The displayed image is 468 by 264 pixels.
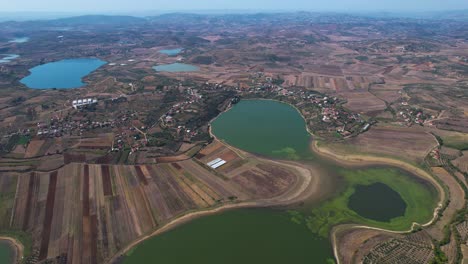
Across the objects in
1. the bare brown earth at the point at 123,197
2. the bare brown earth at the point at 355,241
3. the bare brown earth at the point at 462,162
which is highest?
the bare brown earth at the point at 462,162

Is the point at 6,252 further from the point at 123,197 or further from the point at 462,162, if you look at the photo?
the point at 462,162

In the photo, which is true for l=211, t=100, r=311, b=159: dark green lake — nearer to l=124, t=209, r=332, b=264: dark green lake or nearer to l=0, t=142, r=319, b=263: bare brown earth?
l=0, t=142, r=319, b=263: bare brown earth

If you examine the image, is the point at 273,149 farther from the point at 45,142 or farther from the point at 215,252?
the point at 45,142

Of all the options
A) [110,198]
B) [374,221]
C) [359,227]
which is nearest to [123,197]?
[110,198]

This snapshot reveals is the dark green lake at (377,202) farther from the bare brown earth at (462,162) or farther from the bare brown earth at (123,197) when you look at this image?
the bare brown earth at (462,162)

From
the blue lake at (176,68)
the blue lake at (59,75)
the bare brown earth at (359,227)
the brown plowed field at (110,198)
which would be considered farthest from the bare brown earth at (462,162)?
the blue lake at (59,75)
